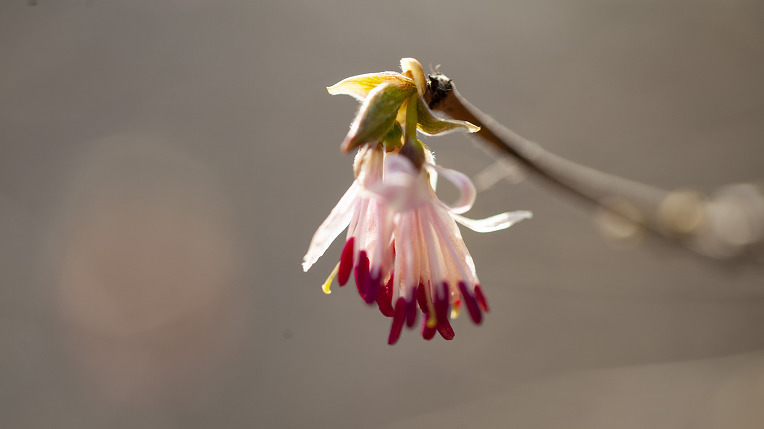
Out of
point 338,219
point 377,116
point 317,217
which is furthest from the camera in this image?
point 317,217

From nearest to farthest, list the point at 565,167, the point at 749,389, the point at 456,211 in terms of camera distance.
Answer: the point at 456,211 → the point at 565,167 → the point at 749,389

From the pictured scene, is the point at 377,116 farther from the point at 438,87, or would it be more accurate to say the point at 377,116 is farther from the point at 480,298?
the point at 480,298

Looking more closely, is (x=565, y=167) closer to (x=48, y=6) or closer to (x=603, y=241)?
(x=603, y=241)

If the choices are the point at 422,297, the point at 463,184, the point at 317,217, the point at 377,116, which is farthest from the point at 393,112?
the point at 317,217

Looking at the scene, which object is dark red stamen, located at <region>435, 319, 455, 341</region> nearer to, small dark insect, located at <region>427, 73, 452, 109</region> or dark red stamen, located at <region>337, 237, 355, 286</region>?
dark red stamen, located at <region>337, 237, 355, 286</region>

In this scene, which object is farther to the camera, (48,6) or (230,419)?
(48,6)

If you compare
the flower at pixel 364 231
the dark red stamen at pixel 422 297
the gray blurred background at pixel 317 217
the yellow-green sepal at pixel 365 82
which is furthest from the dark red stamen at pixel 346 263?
the gray blurred background at pixel 317 217

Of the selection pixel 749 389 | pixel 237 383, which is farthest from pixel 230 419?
pixel 749 389

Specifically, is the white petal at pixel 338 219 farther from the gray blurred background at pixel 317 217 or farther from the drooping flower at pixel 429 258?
the gray blurred background at pixel 317 217
